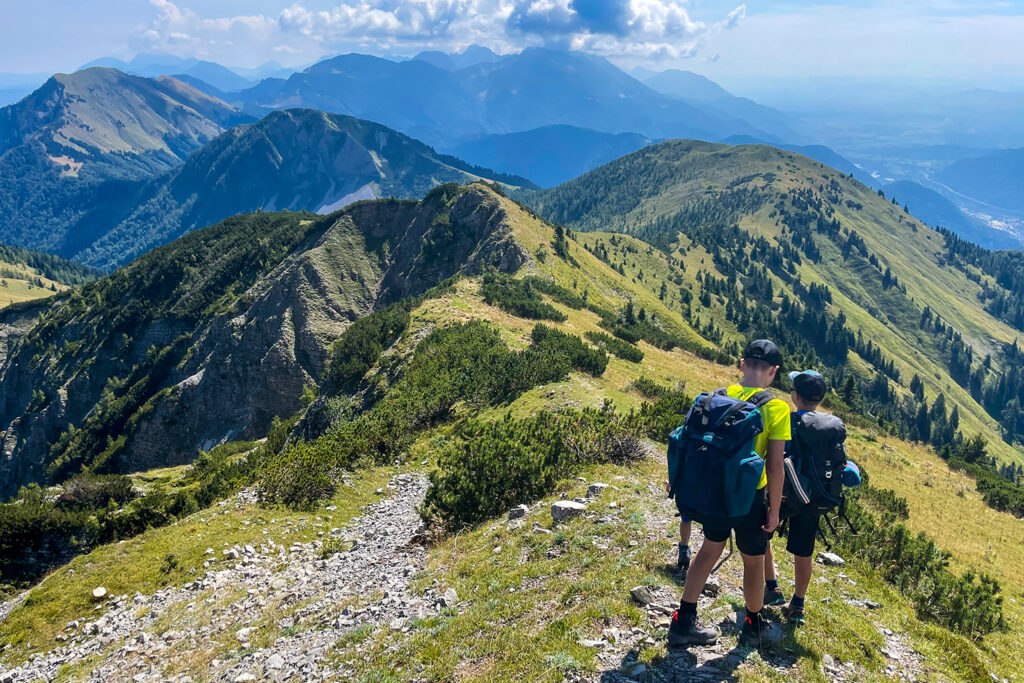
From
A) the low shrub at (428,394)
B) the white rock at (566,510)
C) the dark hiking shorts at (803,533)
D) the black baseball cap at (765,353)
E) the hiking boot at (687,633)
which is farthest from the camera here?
the low shrub at (428,394)

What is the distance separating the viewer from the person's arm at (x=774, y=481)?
22.7 feet

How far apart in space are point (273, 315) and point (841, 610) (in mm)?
73068

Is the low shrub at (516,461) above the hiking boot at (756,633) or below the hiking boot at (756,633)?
below

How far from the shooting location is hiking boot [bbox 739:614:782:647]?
7.32 metres

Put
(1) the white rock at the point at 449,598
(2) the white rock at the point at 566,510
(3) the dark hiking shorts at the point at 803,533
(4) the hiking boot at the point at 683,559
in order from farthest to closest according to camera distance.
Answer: (2) the white rock at the point at 566,510 → (1) the white rock at the point at 449,598 → (4) the hiking boot at the point at 683,559 → (3) the dark hiking shorts at the point at 803,533

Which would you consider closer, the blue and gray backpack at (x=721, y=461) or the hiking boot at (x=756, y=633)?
the blue and gray backpack at (x=721, y=461)

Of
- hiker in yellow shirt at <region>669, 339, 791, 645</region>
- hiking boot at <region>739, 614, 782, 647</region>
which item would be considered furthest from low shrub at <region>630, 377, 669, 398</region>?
hiker in yellow shirt at <region>669, 339, 791, 645</region>

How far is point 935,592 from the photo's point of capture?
412 inches

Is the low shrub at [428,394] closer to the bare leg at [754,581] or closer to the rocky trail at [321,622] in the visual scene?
the rocky trail at [321,622]

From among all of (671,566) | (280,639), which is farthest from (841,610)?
(280,639)

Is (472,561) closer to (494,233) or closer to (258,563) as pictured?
(258,563)

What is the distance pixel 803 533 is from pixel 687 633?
7.82 feet

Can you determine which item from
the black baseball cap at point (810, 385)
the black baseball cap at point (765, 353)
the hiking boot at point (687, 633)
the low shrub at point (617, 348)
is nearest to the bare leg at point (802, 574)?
the hiking boot at point (687, 633)

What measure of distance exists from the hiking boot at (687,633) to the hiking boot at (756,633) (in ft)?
1.44
